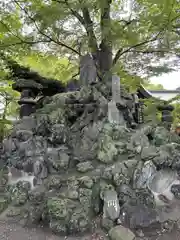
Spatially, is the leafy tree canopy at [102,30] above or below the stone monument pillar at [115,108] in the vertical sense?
above

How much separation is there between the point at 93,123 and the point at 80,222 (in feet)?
8.45

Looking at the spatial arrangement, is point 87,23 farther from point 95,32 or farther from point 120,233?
point 120,233

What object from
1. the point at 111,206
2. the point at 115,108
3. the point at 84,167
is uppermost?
the point at 115,108

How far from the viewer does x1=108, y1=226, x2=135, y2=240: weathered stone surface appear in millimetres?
3535

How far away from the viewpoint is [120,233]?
11.7 feet

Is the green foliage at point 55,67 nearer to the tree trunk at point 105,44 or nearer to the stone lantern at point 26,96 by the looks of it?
the stone lantern at point 26,96

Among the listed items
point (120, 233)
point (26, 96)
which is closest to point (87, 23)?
point (26, 96)

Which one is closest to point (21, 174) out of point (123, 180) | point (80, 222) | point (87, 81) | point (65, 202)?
point (65, 202)

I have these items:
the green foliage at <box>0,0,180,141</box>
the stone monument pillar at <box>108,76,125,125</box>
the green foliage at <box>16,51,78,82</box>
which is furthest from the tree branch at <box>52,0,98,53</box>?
the green foliage at <box>16,51,78,82</box>

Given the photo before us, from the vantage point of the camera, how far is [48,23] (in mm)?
5617

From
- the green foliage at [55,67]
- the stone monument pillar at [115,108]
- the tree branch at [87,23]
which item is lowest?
the stone monument pillar at [115,108]

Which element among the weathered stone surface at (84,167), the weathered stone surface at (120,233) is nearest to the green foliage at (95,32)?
the weathered stone surface at (84,167)

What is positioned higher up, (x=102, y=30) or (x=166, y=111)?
(x=102, y=30)

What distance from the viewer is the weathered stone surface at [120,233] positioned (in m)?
3.54
